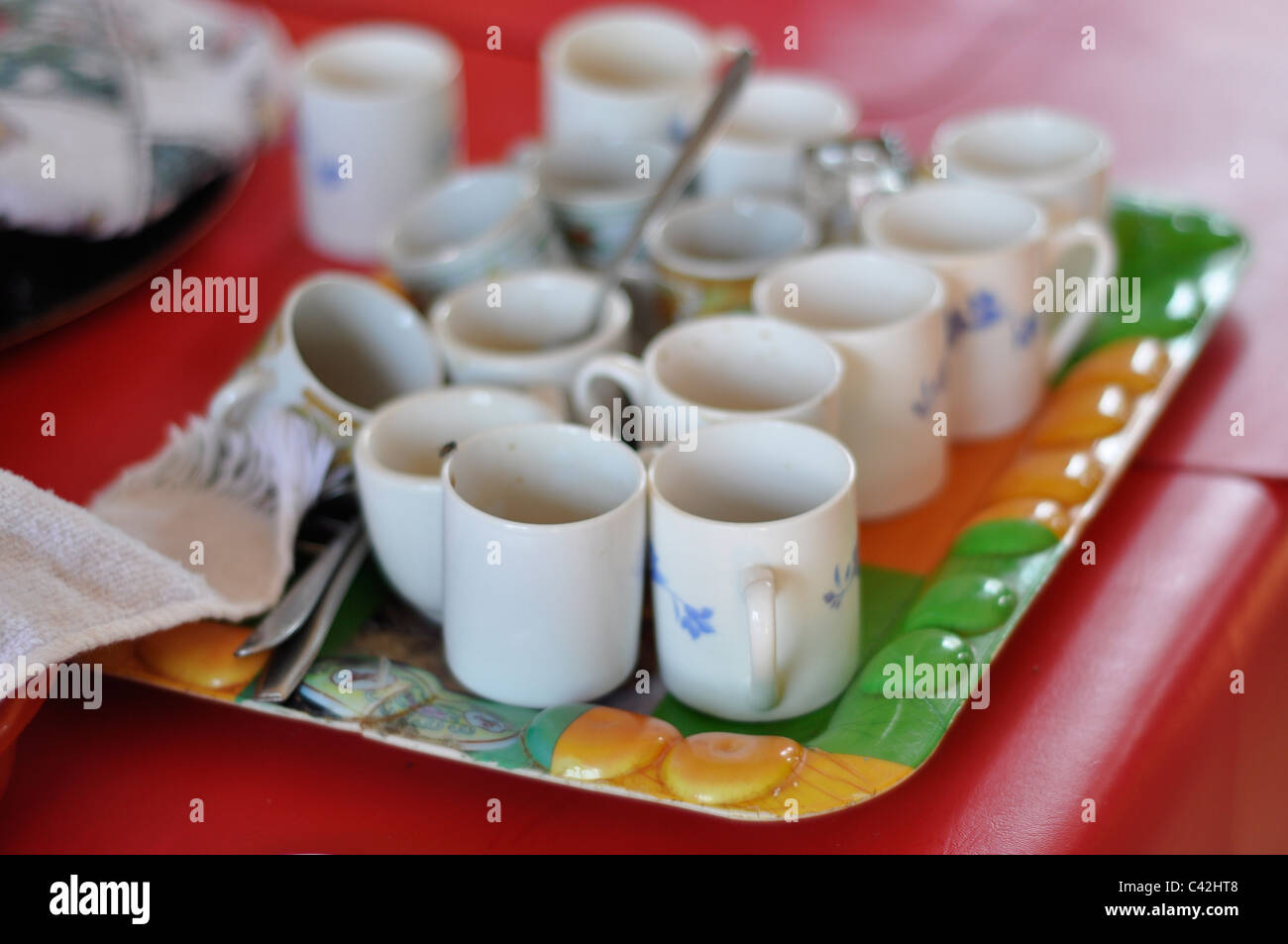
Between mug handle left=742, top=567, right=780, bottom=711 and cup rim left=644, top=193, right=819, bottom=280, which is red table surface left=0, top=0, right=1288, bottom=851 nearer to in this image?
mug handle left=742, top=567, right=780, bottom=711

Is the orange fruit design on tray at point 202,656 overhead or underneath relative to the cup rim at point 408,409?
underneath

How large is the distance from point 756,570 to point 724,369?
16cm

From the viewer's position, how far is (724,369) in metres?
0.67

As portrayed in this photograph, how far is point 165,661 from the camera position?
1.88 ft

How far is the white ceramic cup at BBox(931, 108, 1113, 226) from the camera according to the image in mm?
818

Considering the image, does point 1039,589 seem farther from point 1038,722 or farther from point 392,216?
point 392,216

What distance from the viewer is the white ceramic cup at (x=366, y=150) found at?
34.0 inches

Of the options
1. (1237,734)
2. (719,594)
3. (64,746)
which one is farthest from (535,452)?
(1237,734)

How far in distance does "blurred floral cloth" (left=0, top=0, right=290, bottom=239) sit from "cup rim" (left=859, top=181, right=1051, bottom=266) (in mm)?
376

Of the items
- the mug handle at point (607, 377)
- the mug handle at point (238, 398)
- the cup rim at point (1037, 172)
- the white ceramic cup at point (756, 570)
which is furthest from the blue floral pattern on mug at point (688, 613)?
the cup rim at point (1037, 172)

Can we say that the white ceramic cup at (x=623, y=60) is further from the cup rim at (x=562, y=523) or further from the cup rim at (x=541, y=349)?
the cup rim at (x=562, y=523)

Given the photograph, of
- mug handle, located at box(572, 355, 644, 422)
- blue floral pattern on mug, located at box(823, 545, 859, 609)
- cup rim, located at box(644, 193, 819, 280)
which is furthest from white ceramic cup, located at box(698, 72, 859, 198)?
blue floral pattern on mug, located at box(823, 545, 859, 609)
